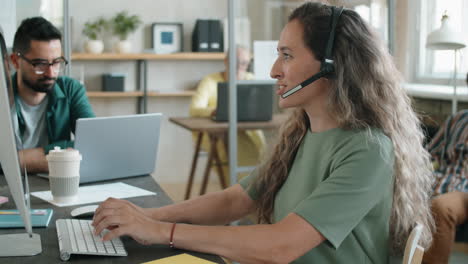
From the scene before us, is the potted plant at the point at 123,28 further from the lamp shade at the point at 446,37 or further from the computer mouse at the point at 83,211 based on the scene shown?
the computer mouse at the point at 83,211

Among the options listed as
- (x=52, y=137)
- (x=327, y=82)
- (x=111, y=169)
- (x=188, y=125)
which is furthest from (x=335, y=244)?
(x=188, y=125)

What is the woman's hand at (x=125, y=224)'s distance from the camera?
44.4 inches

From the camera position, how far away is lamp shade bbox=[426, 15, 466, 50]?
3248 mm

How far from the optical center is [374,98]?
126cm

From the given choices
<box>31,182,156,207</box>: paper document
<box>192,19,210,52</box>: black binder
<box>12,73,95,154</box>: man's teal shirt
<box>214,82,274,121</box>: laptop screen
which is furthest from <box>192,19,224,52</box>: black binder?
<box>31,182,156,207</box>: paper document

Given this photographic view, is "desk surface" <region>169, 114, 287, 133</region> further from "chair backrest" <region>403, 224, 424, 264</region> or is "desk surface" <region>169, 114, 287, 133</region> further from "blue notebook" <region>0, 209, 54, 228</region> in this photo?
"chair backrest" <region>403, 224, 424, 264</region>

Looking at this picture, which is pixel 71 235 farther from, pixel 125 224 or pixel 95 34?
pixel 95 34

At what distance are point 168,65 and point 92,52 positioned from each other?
79 cm

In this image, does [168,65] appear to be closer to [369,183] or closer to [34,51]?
[34,51]

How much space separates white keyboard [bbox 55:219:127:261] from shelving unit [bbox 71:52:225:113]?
4058 mm

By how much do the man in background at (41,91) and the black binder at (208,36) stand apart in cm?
320

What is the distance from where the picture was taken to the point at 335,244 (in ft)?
3.72

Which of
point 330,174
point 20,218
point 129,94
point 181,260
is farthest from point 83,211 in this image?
point 129,94

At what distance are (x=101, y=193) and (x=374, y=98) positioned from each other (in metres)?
0.84
